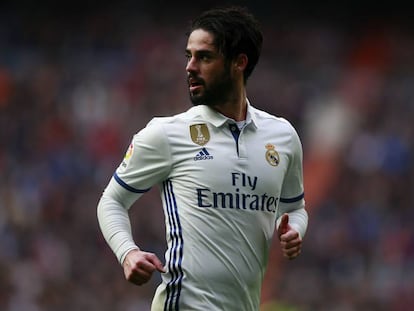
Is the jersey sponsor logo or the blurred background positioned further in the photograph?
the blurred background

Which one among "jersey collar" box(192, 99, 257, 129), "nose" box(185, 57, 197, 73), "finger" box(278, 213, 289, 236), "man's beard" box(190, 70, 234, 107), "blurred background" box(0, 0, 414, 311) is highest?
"nose" box(185, 57, 197, 73)

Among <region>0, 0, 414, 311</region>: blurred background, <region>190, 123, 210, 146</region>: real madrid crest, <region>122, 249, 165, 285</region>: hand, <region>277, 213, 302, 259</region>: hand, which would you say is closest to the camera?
<region>122, 249, 165, 285</region>: hand

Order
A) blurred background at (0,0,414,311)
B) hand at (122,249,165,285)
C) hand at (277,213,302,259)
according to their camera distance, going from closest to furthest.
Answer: hand at (122,249,165,285) → hand at (277,213,302,259) → blurred background at (0,0,414,311)

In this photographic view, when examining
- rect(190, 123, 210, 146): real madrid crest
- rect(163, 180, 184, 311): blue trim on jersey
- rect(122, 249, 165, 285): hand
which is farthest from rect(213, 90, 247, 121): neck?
rect(122, 249, 165, 285): hand

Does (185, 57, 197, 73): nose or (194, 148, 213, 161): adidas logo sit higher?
(185, 57, 197, 73): nose

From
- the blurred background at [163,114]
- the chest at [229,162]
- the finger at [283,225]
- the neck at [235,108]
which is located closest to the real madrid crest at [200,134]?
the chest at [229,162]

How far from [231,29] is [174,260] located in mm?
949

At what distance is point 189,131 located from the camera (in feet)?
15.4

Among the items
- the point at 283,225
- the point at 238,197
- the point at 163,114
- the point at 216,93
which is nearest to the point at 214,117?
the point at 216,93

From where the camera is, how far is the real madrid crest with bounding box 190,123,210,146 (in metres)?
4.70

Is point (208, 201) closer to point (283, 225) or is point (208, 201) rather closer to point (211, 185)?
point (211, 185)

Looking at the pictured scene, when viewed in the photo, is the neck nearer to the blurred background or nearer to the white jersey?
the white jersey

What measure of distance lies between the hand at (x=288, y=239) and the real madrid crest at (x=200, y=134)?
1.44ft

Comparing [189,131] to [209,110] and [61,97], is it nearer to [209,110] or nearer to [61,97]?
[209,110]
